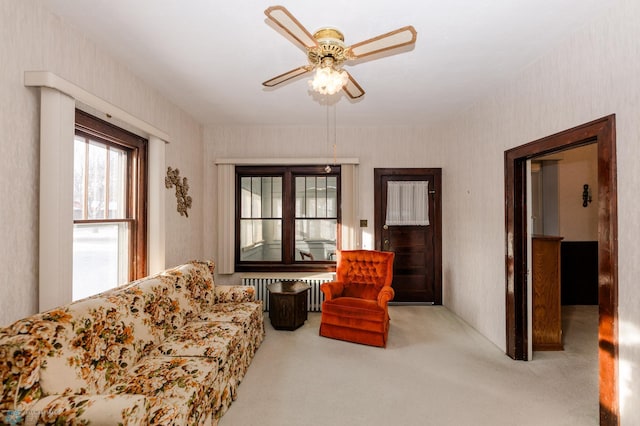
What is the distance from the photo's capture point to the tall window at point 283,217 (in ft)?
15.9

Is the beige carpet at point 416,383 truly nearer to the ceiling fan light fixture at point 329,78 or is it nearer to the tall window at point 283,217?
the tall window at point 283,217

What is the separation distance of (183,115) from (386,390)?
4.06m

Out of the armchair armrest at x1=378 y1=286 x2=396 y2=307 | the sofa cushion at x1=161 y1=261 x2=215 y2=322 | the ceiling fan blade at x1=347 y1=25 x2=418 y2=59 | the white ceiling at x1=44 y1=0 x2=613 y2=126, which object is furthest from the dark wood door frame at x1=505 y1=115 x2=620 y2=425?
the sofa cushion at x1=161 y1=261 x2=215 y2=322

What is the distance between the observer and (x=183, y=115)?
413 centimetres

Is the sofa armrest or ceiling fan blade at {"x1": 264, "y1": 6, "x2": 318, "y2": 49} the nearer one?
ceiling fan blade at {"x1": 264, "y1": 6, "x2": 318, "y2": 49}

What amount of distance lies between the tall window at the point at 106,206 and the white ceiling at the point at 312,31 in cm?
73

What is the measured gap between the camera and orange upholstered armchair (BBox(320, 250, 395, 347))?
3357 millimetres

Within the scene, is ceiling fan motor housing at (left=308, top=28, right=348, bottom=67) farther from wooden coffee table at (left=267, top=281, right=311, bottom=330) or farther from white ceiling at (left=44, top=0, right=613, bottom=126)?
wooden coffee table at (left=267, top=281, right=311, bottom=330)

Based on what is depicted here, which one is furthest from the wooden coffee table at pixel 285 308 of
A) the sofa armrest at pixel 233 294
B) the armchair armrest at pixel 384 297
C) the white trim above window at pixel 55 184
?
the white trim above window at pixel 55 184

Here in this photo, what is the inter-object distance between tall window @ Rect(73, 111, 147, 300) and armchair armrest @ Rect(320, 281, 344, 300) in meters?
2.03

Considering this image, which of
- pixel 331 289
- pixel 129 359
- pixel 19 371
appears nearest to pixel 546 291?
pixel 331 289

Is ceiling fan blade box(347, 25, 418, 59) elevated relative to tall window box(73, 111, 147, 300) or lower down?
elevated

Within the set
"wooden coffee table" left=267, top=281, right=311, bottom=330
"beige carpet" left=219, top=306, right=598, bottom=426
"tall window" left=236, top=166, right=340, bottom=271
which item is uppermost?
"tall window" left=236, top=166, right=340, bottom=271

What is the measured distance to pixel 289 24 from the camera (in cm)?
166
